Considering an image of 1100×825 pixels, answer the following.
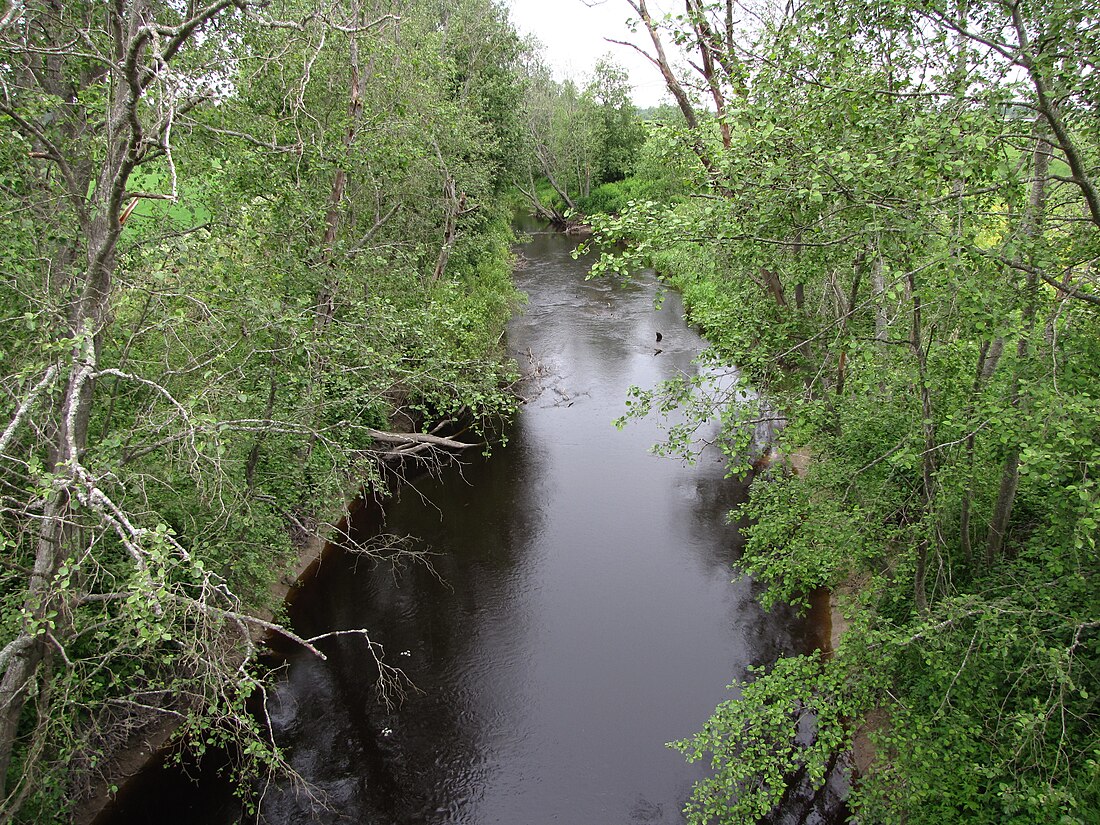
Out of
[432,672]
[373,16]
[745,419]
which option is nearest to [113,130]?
[745,419]

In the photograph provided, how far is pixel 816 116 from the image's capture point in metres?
6.68

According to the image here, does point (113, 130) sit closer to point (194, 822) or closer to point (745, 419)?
point (745, 419)

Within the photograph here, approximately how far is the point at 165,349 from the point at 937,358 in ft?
31.7

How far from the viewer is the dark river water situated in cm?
1105

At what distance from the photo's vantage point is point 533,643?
553 inches

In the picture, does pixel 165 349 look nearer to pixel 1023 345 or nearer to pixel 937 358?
pixel 937 358

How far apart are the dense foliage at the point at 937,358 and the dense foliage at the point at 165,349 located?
4087 mm

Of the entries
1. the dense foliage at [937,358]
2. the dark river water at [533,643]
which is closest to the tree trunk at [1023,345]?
the dense foliage at [937,358]

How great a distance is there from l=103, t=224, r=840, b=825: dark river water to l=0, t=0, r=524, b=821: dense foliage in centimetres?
152

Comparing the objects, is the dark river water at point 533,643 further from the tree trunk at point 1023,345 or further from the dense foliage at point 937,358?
the tree trunk at point 1023,345

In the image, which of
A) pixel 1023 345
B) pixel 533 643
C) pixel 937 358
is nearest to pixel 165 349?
pixel 533 643

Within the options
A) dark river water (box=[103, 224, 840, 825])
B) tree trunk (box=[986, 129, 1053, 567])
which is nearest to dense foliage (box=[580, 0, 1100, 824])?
tree trunk (box=[986, 129, 1053, 567])

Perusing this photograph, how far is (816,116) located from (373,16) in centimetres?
1330

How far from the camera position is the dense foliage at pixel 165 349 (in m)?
6.02
